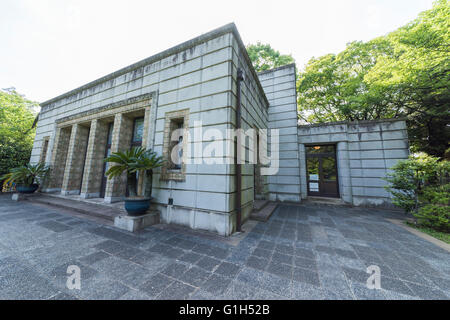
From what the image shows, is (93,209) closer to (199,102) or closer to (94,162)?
(94,162)

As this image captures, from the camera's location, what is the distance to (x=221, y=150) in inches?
156

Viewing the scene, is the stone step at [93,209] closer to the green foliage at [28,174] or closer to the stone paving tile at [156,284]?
the green foliage at [28,174]

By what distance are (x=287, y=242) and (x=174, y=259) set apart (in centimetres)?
252

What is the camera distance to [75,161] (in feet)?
25.2

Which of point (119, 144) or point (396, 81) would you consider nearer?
point (119, 144)

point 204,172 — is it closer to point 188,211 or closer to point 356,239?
point 188,211

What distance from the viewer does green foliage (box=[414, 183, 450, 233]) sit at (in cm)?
410

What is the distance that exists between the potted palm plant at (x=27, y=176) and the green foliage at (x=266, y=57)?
58.0 feet

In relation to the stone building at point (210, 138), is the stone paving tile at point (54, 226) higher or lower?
lower

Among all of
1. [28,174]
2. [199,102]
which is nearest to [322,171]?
[199,102]

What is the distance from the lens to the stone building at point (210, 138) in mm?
4121

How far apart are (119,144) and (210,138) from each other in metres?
4.43

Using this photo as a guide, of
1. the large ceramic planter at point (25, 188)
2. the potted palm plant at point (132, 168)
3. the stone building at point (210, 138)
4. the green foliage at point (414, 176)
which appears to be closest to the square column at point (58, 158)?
the stone building at point (210, 138)
